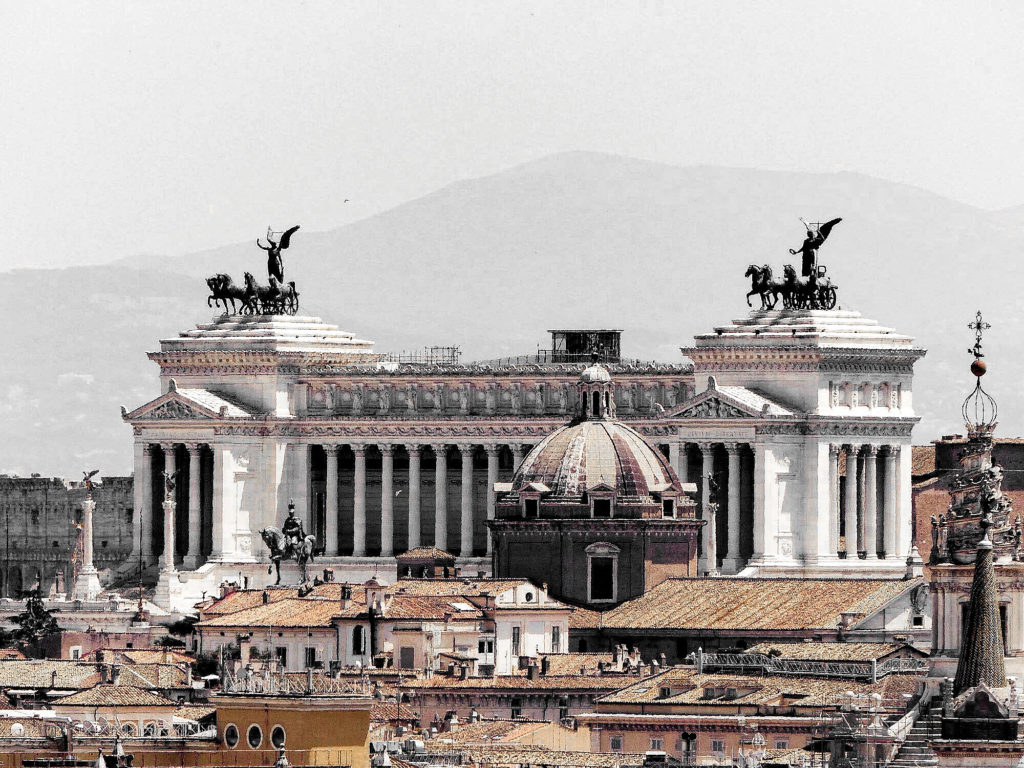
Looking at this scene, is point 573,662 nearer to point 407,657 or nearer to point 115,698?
point 407,657

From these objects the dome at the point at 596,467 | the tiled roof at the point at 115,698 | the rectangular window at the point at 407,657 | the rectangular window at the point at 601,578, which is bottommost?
the tiled roof at the point at 115,698

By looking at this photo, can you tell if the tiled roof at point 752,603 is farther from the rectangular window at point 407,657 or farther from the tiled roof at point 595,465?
the rectangular window at point 407,657

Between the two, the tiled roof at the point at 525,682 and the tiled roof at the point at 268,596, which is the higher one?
the tiled roof at the point at 268,596

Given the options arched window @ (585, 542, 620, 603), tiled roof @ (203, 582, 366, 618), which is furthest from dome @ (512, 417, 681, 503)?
tiled roof @ (203, 582, 366, 618)

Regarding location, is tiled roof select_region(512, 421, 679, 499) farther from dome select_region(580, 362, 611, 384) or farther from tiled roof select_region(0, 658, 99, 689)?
tiled roof select_region(0, 658, 99, 689)

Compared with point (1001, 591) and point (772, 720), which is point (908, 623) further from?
point (1001, 591)

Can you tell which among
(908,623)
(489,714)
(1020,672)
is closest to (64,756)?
(1020,672)

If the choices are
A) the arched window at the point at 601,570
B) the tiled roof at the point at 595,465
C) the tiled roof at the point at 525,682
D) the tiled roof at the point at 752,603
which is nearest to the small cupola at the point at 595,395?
the tiled roof at the point at 595,465

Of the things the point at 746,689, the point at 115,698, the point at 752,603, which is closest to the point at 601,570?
the point at 752,603
